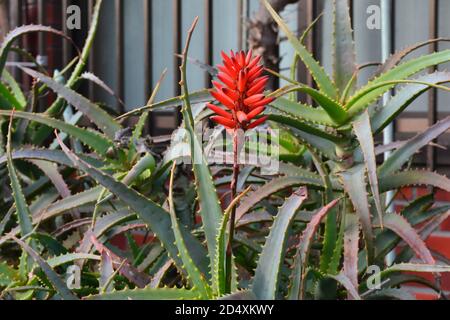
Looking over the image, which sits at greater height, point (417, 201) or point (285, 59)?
point (285, 59)

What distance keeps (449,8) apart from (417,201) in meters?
1.62

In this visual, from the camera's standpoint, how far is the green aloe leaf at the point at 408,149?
5.16 ft

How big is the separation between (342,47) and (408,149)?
0.76 ft

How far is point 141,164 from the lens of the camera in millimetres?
1656

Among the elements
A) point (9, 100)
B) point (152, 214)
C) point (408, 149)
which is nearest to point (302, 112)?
point (408, 149)

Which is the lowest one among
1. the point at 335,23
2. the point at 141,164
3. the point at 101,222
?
the point at 101,222

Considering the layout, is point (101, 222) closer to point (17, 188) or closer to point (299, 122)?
point (17, 188)

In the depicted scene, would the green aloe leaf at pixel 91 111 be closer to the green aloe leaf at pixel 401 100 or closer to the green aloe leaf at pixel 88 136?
the green aloe leaf at pixel 88 136

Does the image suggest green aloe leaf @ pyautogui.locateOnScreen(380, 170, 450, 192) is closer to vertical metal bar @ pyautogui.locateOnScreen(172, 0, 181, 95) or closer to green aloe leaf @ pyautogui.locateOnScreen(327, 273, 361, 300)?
green aloe leaf @ pyautogui.locateOnScreen(327, 273, 361, 300)

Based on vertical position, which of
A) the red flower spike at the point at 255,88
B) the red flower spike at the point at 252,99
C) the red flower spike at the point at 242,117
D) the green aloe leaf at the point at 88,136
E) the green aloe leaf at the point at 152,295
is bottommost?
the green aloe leaf at the point at 152,295

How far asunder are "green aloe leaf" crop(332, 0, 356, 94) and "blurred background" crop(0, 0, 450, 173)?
22.6 inches

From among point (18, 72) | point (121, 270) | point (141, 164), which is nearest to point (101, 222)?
point (141, 164)

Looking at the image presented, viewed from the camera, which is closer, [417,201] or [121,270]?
[121,270]

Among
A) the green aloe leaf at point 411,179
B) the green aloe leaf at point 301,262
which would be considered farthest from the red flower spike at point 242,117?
the green aloe leaf at point 411,179
